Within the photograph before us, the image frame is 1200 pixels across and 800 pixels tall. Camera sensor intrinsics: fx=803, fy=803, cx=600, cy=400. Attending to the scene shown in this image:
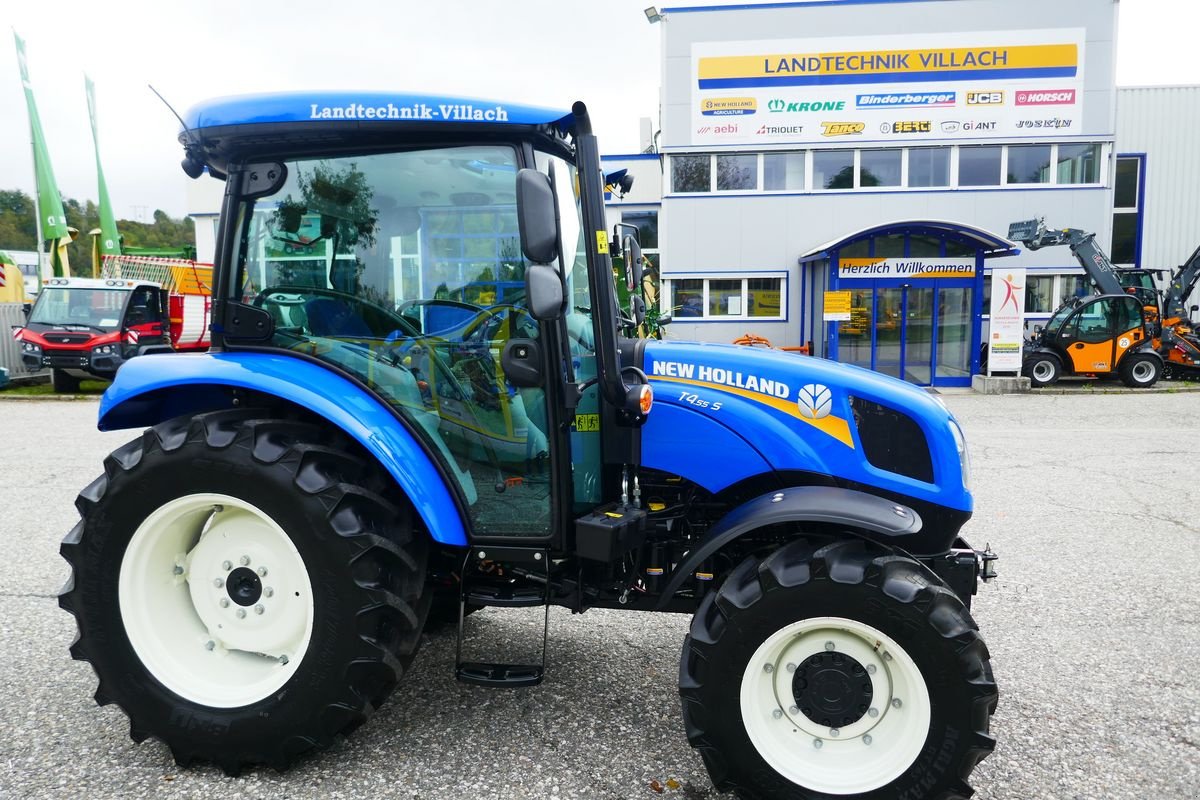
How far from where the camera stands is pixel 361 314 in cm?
282

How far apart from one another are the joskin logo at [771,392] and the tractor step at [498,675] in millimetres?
1080

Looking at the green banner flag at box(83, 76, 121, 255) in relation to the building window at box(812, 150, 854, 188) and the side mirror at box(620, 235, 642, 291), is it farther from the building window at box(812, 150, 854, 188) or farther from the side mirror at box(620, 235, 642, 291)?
the side mirror at box(620, 235, 642, 291)

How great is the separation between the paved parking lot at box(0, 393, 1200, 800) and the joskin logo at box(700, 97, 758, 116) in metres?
15.6

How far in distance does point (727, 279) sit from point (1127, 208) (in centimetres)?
1439

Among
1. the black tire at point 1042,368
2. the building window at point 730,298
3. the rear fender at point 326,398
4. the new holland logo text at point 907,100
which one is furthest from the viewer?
the building window at point 730,298

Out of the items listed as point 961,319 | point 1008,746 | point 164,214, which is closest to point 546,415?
point 1008,746

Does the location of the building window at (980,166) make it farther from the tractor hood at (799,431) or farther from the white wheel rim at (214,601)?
the white wheel rim at (214,601)

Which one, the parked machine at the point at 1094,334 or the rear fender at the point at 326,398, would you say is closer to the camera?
the rear fender at the point at 326,398

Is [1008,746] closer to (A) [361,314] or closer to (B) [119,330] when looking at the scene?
(A) [361,314]

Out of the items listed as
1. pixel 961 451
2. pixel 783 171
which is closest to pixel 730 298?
pixel 783 171

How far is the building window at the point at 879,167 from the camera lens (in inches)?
766

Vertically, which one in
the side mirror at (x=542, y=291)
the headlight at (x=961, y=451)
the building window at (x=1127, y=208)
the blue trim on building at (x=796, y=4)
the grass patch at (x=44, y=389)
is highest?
the blue trim on building at (x=796, y=4)

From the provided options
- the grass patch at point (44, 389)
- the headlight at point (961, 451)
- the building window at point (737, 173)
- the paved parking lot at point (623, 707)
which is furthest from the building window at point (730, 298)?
the headlight at point (961, 451)

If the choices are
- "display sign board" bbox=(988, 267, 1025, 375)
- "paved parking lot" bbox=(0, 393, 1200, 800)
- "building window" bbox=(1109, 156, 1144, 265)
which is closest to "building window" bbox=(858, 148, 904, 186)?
"display sign board" bbox=(988, 267, 1025, 375)
